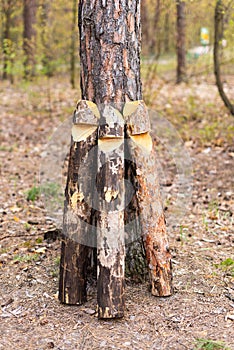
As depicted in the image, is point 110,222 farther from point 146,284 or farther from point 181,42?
point 181,42

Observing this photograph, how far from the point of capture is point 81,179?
3.42 metres

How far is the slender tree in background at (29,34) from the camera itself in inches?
380

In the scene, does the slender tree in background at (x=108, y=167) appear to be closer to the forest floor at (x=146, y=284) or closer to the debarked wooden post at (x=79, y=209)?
the debarked wooden post at (x=79, y=209)

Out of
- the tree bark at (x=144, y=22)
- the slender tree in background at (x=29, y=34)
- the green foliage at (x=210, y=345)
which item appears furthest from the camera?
the slender tree in background at (x=29, y=34)

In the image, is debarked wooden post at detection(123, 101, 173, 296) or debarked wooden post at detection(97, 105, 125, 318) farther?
debarked wooden post at detection(123, 101, 173, 296)

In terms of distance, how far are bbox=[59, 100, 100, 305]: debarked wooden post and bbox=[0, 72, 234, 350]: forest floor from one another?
185mm

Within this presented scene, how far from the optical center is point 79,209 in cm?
342

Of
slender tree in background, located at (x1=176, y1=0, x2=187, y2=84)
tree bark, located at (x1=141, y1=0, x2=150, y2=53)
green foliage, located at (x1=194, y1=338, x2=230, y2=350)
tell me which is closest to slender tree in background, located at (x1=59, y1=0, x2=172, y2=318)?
green foliage, located at (x1=194, y1=338, x2=230, y2=350)

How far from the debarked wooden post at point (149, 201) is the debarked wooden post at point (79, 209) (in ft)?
0.91

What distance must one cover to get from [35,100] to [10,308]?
742cm

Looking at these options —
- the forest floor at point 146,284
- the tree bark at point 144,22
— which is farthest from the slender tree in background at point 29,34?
the forest floor at point 146,284

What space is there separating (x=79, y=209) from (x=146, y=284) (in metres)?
0.85

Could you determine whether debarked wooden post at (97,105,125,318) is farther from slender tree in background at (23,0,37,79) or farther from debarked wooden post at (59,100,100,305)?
slender tree in background at (23,0,37,79)

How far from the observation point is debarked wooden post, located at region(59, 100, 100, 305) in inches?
133
